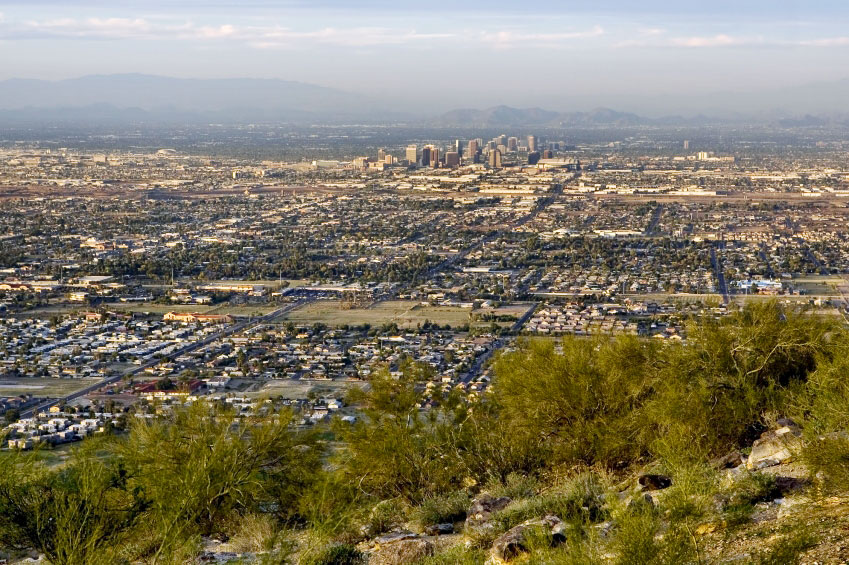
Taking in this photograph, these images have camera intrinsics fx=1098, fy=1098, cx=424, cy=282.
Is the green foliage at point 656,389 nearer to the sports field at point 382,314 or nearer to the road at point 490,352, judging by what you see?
the road at point 490,352

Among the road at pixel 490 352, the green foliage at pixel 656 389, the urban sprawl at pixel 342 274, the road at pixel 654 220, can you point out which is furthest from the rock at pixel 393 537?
the road at pixel 654 220

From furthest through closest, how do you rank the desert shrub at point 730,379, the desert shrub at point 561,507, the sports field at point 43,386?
1. the sports field at point 43,386
2. the desert shrub at point 730,379
3. the desert shrub at point 561,507

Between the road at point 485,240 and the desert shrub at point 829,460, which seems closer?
the desert shrub at point 829,460

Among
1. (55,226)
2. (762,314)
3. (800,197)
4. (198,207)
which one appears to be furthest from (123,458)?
(800,197)

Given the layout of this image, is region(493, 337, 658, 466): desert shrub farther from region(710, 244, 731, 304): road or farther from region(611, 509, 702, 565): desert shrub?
region(710, 244, 731, 304): road

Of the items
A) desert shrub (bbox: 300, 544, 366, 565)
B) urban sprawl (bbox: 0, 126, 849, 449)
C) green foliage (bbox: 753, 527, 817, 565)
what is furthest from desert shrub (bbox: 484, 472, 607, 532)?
urban sprawl (bbox: 0, 126, 849, 449)

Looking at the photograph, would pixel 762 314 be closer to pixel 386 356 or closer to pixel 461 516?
pixel 461 516
